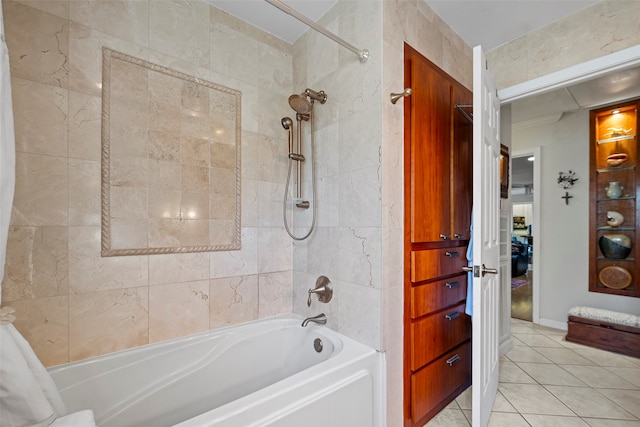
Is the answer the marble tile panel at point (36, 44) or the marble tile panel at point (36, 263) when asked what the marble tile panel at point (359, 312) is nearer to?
the marble tile panel at point (36, 263)

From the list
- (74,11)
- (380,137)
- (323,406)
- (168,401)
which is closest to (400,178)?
(380,137)

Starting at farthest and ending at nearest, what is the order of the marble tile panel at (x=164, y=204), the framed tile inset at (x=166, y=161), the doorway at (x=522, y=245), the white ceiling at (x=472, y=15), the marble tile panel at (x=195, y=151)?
the doorway at (x=522, y=245) → the white ceiling at (x=472, y=15) → the marble tile panel at (x=195, y=151) → the marble tile panel at (x=164, y=204) → the framed tile inset at (x=166, y=161)

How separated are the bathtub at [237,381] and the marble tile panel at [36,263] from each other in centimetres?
36

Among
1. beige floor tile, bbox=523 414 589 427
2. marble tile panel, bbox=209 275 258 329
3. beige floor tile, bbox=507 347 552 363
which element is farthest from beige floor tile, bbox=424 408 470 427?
marble tile panel, bbox=209 275 258 329

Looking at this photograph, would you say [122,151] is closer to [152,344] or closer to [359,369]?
[152,344]

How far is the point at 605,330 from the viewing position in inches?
104

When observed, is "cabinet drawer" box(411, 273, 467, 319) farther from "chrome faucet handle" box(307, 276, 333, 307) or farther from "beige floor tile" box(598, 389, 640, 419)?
"beige floor tile" box(598, 389, 640, 419)

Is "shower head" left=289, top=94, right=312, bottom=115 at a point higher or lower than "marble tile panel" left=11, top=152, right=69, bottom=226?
higher

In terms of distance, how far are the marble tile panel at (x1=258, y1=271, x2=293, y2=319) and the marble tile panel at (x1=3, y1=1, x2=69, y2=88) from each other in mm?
1507

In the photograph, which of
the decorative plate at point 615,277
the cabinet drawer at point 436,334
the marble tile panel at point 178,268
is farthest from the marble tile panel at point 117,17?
the decorative plate at point 615,277

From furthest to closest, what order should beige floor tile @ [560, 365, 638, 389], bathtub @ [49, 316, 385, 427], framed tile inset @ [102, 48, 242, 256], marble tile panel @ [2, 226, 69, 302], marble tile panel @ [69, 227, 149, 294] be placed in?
1. beige floor tile @ [560, 365, 638, 389]
2. framed tile inset @ [102, 48, 242, 256]
3. marble tile panel @ [69, 227, 149, 294]
4. marble tile panel @ [2, 226, 69, 302]
5. bathtub @ [49, 316, 385, 427]

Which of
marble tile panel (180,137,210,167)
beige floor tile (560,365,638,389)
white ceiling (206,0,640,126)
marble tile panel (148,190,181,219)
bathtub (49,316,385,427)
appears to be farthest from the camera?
beige floor tile (560,365,638,389)

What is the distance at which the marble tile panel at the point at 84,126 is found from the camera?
1.33 meters

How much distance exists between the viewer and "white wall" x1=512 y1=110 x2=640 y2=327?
3097 mm
